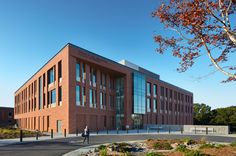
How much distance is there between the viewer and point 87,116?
40750 millimetres

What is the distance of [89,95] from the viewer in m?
42.2

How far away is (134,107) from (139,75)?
286 inches

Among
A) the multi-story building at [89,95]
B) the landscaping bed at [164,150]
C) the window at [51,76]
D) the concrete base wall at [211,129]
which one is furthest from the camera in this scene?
the window at [51,76]

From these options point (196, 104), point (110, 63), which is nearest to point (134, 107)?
point (110, 63)

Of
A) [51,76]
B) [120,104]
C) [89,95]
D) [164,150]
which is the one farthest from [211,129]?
[51,76]

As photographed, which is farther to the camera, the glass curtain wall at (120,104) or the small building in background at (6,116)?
the small building in background at (6,116)

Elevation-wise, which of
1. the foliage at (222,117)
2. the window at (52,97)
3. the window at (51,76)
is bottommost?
the foliage at (222,117)

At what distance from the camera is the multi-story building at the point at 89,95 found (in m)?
38.0

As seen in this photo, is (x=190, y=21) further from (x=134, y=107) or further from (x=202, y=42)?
(x=134, y=107)

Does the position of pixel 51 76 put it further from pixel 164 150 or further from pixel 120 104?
pixel 164 150

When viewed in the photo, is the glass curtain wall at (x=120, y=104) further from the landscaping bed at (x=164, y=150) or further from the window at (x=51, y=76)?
the landscaping bed at (x=164, y=150)

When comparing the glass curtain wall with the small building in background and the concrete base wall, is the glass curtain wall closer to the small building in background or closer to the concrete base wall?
the concrete base wall

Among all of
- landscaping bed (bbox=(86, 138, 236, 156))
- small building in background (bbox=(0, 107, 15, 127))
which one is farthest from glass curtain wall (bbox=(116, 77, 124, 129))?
small building in background (bbox=(0, 107, 15, 127))

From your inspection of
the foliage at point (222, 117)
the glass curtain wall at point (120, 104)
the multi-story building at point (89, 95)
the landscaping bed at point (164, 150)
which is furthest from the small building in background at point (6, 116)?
the landscaping bed at point (164, 150)
